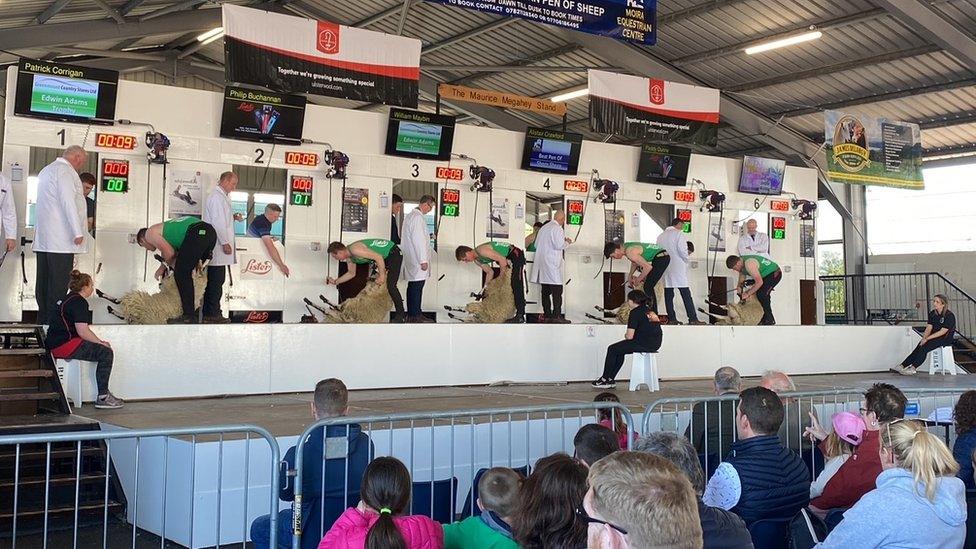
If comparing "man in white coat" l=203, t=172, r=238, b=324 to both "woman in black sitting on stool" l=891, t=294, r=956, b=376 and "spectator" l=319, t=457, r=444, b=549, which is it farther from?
"woman in black sitting on stool" l=891, t=294, r=956, b=376

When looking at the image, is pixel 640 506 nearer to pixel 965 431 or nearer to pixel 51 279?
pixel 965 431

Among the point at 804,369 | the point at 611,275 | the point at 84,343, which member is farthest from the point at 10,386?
the point at 804,369

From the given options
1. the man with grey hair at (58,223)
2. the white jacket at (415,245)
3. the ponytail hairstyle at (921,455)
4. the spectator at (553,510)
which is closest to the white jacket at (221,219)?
the man with grey hair at (58,223)

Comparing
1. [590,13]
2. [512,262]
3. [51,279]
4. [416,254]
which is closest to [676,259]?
[512,262]

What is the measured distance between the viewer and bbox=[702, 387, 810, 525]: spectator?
12.8ft

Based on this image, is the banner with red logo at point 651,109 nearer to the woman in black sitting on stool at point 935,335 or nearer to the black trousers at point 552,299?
the black trousers at point 552,299

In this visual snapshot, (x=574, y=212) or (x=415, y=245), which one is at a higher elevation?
(x=574, y=212)

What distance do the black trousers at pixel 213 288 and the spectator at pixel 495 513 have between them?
711 centimetres

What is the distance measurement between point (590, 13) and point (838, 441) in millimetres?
6089

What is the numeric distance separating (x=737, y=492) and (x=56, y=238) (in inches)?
271

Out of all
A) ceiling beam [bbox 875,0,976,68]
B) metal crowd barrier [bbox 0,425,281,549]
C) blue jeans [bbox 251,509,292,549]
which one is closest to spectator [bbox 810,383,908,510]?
blue jeans [bbox 251,509,292,549]

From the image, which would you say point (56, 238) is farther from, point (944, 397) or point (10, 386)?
point (944, 397)

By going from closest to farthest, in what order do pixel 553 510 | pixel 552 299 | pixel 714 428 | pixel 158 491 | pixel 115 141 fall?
pixel 553 510 → pixel 158 491 → pixel 714 428 → pixel 115 141 → pixel 552 299

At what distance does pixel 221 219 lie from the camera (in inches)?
400
